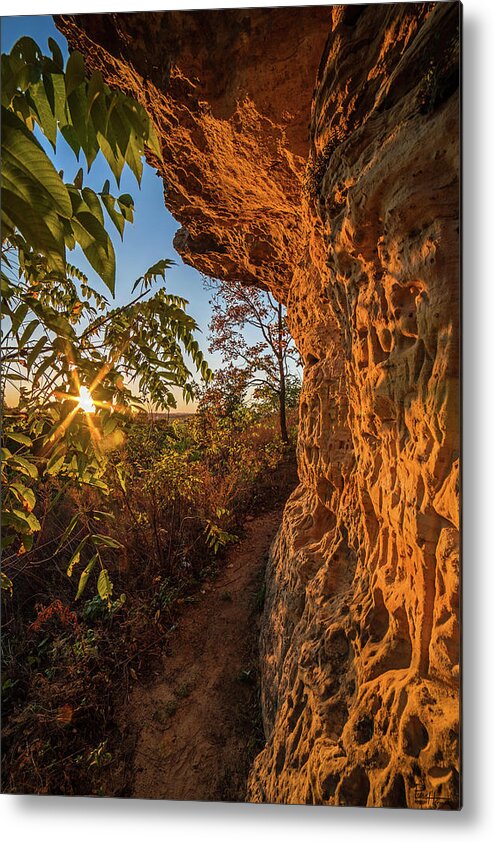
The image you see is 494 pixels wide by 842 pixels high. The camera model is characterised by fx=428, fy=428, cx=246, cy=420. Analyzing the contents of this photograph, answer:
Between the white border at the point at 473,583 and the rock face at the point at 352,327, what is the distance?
0.10 metres

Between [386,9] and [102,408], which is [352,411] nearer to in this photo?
[102,408]

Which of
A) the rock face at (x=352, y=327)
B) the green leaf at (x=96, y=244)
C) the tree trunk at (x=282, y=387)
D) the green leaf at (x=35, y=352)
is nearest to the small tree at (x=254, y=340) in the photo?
the tree trunk at (x=282, y=387)

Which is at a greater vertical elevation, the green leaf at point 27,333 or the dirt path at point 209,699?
the green leaf at point 27,333

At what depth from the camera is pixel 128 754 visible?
155 centimetres

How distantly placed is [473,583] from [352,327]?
0.89 meters

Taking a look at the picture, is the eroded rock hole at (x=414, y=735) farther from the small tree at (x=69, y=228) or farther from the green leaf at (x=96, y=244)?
the green leaf at (x=96, y=244)

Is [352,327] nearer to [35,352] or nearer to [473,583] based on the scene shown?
[473,583]

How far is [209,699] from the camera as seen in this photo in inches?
71.5

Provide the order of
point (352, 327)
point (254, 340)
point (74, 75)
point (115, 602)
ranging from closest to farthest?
point (74, 75) → point (352, 327) → point (115, 602) → point (254, 340)

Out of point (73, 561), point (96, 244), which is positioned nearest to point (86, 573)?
point (73, 561)

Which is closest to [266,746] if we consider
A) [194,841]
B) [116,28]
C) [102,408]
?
[194,841]

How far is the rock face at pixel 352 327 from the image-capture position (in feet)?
3.60

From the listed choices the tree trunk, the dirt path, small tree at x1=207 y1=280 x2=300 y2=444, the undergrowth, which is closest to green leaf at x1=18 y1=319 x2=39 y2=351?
the undergrowth

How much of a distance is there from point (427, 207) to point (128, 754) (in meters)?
2.01
